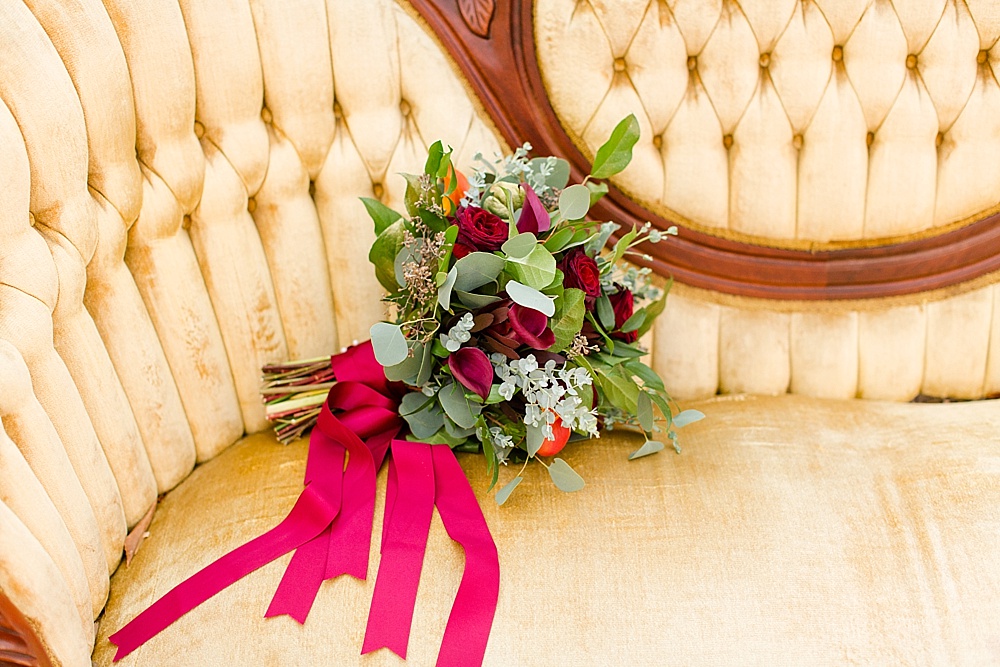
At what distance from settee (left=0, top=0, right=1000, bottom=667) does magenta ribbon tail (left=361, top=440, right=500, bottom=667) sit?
22 millimetres

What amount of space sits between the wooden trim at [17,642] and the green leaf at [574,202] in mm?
735

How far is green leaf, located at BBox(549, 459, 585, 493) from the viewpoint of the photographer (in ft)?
3.37

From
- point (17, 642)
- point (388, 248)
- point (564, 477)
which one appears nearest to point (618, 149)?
point (388, 248)

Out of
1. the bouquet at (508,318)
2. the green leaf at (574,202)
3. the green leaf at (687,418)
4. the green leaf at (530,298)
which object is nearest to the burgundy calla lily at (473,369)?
the bouquet at (508,318)

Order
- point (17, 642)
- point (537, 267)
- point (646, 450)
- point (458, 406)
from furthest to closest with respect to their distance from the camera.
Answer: point (646, 450) → point (458, 406) → point (537, 267) → point (17, 642)

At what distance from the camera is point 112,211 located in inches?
38.4

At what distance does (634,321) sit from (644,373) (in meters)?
0.09

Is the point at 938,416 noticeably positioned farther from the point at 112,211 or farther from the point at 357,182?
the point at 112,211

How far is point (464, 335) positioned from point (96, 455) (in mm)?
462

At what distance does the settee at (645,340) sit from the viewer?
0.88 meters

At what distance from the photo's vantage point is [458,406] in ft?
3.35

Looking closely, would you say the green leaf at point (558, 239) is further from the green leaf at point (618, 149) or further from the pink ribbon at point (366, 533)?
the pink ribbon at point (366, 533)

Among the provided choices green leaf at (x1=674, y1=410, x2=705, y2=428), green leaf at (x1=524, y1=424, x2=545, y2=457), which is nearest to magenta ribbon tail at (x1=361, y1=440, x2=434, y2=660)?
green leaf at (x1=524, y1=424, x2=545, y2=457)

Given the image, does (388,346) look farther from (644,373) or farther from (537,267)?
(644,373)
